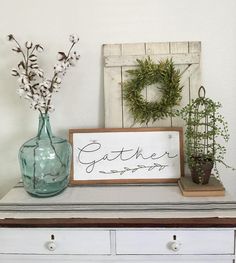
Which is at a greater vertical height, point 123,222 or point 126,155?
point 126,155

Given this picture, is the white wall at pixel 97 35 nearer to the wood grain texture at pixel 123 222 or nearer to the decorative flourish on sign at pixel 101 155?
the decorative flourish on sign at pixel 101 155

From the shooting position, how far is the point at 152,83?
1537 mm

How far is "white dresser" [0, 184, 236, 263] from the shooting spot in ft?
3.86

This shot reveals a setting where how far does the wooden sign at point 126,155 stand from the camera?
1506 mm

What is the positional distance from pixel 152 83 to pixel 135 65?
0.11 m

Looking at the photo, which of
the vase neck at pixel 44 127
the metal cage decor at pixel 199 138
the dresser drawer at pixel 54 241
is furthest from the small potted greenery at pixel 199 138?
the vase neck at pixel 44 127

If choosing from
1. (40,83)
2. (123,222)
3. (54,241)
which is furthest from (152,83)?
(54,241)

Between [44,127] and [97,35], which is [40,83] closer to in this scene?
[44,127]

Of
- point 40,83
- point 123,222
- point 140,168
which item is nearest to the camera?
point 123,222

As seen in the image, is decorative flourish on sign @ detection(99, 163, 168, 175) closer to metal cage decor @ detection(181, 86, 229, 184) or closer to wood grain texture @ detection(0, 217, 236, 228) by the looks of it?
metal cage decor @ detection(181, 86, 229, 184)

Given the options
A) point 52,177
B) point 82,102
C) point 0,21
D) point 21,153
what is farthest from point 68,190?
point 0,21

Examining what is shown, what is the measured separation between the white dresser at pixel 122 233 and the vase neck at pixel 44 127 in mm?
324

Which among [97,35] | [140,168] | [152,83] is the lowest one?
[140,168]

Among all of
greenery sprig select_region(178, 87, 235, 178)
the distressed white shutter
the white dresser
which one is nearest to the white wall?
the distressed white shutter
